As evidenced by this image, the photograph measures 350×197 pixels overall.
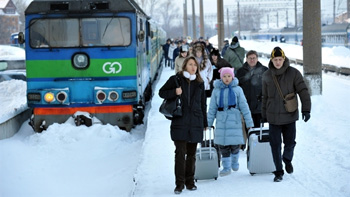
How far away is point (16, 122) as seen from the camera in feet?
42.9

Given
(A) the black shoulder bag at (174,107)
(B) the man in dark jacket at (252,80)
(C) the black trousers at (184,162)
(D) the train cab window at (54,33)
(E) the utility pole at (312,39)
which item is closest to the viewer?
(A) the black shoulder bag at (174,107)

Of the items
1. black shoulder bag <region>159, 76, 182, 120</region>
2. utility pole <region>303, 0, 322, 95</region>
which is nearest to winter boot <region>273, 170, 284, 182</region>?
black shoulder bag <region>159, 76, 182, 120</region>

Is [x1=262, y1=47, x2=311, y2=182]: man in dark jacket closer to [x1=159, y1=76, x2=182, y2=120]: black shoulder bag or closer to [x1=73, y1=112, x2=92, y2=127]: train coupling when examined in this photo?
[x1=159, y1=76, x2=182, y2=120]: black shoulder bag

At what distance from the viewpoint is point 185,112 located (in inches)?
277

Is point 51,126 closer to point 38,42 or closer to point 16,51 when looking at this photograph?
point 38,42

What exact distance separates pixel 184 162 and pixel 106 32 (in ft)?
17.8

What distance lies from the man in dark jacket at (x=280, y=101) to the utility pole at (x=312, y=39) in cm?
672

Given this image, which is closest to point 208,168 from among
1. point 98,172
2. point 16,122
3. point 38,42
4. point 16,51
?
point 98,172

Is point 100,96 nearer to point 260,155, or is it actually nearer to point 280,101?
point 260,155

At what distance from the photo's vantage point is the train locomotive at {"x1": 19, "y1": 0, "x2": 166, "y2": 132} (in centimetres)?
1186

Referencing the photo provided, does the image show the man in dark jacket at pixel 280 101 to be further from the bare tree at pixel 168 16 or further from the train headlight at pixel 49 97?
the bare tree at pixel 168 16

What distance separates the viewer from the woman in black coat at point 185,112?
700 cm

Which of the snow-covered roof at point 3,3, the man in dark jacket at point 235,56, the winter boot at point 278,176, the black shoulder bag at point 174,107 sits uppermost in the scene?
the snow-covered roof at point 3,3

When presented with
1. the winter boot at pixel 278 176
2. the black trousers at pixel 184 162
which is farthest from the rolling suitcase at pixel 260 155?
the black trousers at pixel 184 162
